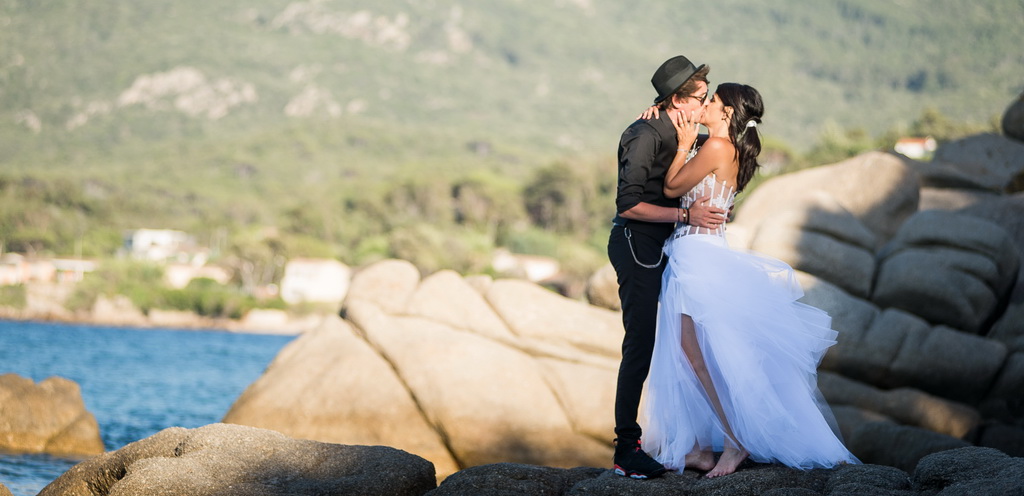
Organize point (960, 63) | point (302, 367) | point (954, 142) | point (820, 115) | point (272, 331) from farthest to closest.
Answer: point (820, 115) < point (960, 63) < point (272, 331) < point (954, 142) < point (302, 367)

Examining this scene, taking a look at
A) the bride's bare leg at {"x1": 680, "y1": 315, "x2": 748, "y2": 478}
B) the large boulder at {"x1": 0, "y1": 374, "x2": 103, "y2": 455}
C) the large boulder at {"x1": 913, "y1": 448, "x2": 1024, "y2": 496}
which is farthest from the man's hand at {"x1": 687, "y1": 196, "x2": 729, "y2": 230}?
the large boulder at {"x1": 0, "y1": 374, "x2": 103, "y2": 455}

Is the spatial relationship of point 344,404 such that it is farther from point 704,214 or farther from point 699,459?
point 704,214

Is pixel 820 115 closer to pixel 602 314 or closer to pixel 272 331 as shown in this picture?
pixel 272 331

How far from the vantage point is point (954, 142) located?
2233 centimetres

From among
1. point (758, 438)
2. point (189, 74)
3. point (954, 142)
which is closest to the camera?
point (758, 438)

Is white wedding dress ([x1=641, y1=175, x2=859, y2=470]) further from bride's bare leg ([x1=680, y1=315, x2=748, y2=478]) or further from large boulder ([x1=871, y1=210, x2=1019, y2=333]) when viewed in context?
large boulder ([x1=871, y1=210, x2=1019, y2=333])

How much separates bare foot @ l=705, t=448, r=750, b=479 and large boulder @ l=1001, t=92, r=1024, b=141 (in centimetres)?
1737

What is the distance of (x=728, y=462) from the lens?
6.73 meters

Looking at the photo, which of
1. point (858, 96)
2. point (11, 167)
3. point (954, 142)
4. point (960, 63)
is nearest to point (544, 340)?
point (954, 142)

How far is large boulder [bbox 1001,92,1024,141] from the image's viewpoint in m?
21.2

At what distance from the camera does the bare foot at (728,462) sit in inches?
262

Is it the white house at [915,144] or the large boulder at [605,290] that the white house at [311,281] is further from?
the large boulder at [605,290]

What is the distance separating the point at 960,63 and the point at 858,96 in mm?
20034

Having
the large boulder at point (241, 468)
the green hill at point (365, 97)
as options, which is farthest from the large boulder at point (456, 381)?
the green hill at point (365, 97)
